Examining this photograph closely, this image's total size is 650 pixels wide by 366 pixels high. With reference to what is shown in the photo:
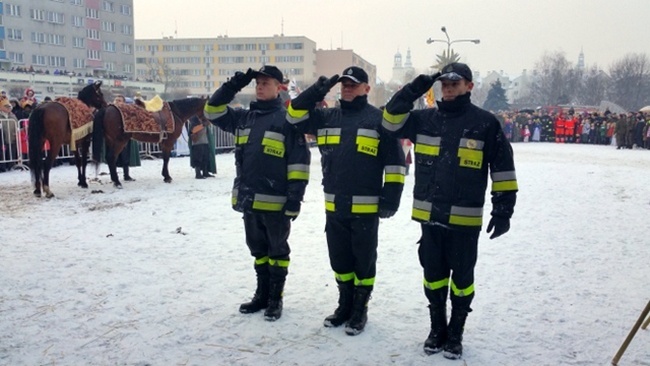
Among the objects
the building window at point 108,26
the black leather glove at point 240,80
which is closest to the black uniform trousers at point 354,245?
the black leather glove at point 240,80

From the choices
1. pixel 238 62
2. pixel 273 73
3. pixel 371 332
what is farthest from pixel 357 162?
pixel 238 62

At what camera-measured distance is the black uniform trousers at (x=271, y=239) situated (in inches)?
174

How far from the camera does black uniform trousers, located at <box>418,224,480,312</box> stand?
3.80 metres

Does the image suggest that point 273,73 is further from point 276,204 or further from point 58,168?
point 58,168

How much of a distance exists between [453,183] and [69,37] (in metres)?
77.3

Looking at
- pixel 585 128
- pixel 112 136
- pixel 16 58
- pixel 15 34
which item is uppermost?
pixel 15 34

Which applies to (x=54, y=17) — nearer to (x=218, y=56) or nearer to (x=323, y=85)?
(x=218, y=56)

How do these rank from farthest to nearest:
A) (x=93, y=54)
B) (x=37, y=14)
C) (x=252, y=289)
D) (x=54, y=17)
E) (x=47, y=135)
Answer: (x=93, y=54) < (x=54, y=17) < (x=37, y=14) < (x=47, y=135) < (x=252, y=289)

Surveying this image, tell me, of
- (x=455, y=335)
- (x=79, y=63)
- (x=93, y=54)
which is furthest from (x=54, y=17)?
(x=455, y=335)

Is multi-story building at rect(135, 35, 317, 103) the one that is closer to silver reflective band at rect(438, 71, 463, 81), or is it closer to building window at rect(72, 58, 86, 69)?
building window at rect(72, 58, 86, 69)

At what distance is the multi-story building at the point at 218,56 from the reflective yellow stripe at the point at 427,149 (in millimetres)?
106228

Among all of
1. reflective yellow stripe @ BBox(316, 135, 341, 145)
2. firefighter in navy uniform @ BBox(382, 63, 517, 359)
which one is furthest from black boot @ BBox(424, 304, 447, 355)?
reflective yellow stripe @ BBox(316, 135, 341, 145)

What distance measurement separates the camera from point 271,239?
444cm

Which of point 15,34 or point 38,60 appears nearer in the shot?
point 15,34
